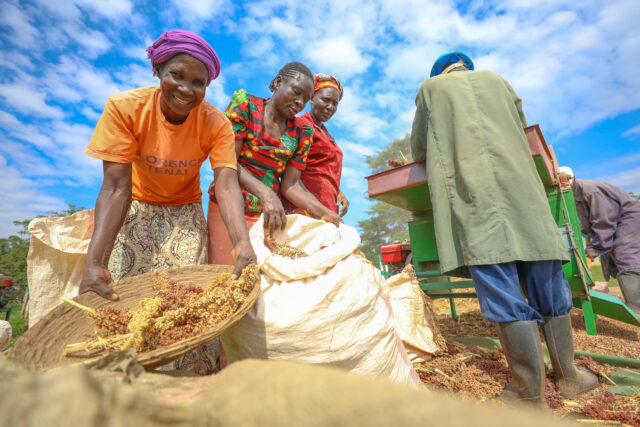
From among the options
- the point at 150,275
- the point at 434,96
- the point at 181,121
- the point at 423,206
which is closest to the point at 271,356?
the point at 150,275

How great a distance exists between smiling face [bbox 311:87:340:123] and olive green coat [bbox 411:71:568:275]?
1.27 metres

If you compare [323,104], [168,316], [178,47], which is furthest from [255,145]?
[168,316]

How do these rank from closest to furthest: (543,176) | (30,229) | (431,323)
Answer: (30,229) → (431,323) → (543,176)

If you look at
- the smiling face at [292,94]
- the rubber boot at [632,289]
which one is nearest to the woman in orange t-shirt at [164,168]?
the smiling face at [292,94]

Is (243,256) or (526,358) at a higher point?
(243,256)

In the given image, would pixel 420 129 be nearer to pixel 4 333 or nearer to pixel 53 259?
pixel 53 259

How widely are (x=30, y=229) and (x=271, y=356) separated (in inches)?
61.3

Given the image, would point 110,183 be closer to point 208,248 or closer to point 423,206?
point 208,248

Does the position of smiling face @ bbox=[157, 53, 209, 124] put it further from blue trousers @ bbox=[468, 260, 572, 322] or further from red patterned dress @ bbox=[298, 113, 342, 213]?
blue trousers @ bbox=[468, 260, 572, 322]

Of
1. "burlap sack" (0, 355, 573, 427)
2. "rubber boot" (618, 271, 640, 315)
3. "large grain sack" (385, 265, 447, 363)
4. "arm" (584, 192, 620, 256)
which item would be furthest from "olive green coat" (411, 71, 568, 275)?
"rubber boot" (618, 271, 640, 315)

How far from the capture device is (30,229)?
188 centimetres

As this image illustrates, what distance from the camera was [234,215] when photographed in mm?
1808

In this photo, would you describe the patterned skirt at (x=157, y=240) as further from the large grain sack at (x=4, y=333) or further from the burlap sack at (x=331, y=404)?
the burlap sack at (x=331, y=404)

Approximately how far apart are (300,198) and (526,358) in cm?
160
